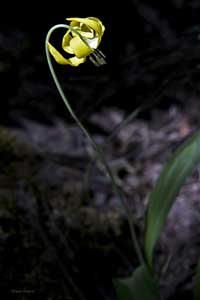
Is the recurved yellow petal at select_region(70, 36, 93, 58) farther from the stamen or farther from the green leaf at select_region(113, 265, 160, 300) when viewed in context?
the green leaf at select_region(113, 265, 160, 300)

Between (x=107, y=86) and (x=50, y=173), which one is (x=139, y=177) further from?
(x=107, y=86)

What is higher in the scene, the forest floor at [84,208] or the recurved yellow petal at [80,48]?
the recurved yellow petal at [80,48]

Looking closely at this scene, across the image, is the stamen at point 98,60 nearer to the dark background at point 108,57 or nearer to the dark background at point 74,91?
the dark background at point 74,91

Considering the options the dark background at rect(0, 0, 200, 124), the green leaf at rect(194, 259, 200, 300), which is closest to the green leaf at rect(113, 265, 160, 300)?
the green leaf at rect(194, 259, 200, 300)

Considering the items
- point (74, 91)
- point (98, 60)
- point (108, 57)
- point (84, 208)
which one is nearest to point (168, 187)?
point (98, 60)

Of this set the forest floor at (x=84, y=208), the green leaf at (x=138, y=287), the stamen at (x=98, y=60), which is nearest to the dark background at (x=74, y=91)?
the forest floor at (x=84, y=208)

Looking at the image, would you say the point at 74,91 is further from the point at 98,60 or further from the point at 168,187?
the point at 98,60

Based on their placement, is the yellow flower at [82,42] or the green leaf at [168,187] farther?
the green leaf at [168,187]
